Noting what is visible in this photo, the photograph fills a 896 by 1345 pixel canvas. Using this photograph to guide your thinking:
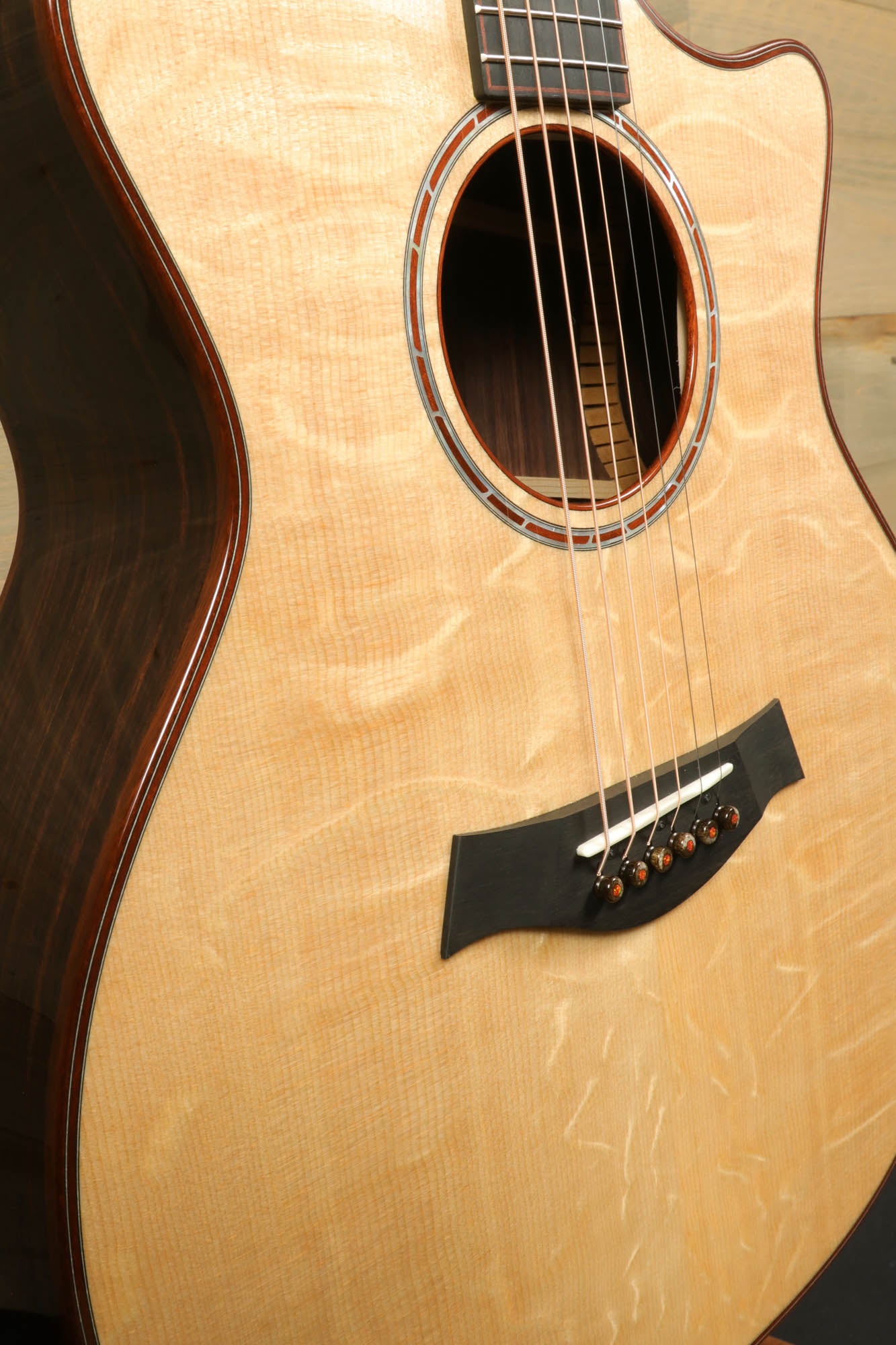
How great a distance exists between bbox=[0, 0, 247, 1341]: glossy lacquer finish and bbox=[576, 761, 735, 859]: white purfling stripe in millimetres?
246

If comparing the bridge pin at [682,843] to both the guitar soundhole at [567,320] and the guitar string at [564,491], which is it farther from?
the guitar soundhole at [567,320]

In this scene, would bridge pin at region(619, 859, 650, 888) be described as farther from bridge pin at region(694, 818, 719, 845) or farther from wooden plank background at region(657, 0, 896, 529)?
wooden plank background at region(657, 0, 896, 529)

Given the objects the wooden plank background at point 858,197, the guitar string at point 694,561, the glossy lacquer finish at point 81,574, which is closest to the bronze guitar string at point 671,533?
the guitar string at point 694,561

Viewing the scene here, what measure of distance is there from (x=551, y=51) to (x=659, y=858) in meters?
0.45

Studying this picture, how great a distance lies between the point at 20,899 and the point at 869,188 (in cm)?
129

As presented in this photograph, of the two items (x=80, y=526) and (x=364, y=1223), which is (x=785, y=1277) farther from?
(x=80, y=526)

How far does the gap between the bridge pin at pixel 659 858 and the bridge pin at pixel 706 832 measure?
3 cm

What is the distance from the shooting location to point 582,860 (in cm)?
59

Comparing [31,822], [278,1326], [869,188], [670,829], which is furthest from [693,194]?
[869,188]

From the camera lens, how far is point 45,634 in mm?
549

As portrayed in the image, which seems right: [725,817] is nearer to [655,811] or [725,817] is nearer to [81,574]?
[655,811]

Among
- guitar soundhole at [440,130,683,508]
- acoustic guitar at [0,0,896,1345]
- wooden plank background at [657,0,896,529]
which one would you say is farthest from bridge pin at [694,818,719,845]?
wooden plank background at [657,0,896,529]

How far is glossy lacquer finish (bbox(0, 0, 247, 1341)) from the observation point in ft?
1.45

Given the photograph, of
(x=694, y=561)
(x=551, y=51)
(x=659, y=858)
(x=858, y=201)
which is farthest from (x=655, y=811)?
(x=858, y=201)
